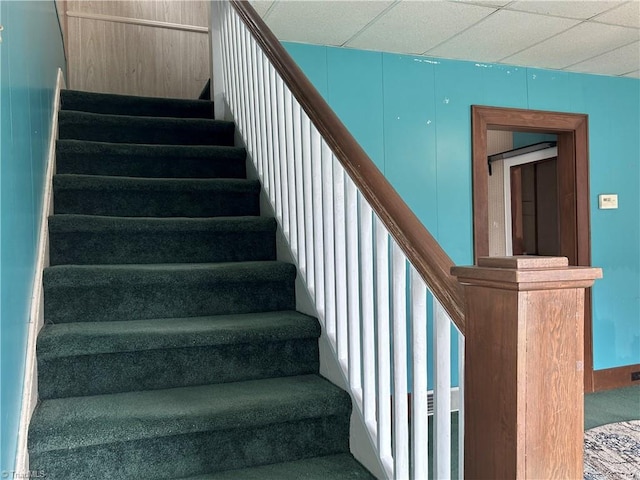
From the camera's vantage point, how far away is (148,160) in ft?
8.05

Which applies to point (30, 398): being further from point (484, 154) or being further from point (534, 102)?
point (534, 102)

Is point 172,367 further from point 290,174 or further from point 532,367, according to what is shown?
point 532,367

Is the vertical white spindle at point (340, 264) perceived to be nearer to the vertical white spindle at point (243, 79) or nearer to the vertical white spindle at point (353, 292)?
the vertical white spindle at point (353, 292)

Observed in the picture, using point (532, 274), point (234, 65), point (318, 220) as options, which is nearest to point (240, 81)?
point (234, 65)

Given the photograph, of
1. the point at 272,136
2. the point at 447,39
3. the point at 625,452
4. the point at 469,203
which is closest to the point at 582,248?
the point at 469,203

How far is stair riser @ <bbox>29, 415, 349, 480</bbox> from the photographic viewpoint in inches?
51.9

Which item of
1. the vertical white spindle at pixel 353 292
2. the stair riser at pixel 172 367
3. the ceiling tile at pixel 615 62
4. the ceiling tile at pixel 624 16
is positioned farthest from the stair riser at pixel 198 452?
the ceiling tile at pixel 615 62

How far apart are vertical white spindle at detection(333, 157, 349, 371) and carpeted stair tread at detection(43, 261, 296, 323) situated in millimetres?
403

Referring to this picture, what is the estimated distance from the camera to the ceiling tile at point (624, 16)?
8.44ft

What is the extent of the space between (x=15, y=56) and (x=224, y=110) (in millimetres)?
1753

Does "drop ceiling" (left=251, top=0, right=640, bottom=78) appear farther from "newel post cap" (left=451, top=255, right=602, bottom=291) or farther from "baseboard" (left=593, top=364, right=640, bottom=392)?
"baseboard" (left=593, top=364, right=640, bottom=392)

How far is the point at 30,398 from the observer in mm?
1367

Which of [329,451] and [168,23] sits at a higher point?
[168,23]

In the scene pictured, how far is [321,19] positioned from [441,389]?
2.22 meters
